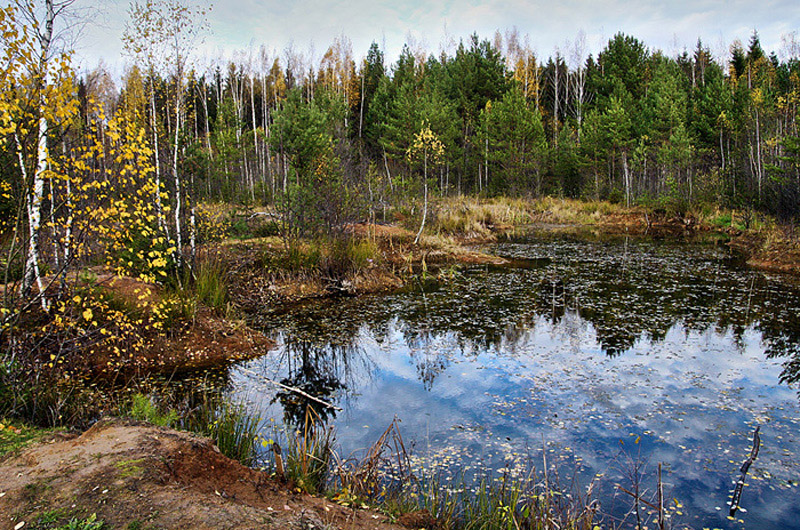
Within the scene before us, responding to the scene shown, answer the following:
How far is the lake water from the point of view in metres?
4.23

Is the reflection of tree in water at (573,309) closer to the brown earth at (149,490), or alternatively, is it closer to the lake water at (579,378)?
the lake water at (579,378)

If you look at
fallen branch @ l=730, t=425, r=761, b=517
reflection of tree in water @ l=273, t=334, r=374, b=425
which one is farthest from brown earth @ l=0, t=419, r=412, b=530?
fallen branch @ l=730, t=425, r=761, b=517

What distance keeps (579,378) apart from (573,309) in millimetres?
3669

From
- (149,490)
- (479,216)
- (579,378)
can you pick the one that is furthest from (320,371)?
(479,216)

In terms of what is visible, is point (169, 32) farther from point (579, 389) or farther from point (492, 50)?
point (492, 50)

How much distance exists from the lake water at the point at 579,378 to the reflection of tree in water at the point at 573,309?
0.16ft

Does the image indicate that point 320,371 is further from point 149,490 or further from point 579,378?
point 149,490

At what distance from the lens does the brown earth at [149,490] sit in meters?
2.74

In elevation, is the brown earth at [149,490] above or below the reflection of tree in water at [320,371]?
above

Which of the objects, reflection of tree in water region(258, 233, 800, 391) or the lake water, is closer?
the lake water

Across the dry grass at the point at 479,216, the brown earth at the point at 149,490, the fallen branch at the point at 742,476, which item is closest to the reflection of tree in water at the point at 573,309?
the fallen branch at the point at 742,476

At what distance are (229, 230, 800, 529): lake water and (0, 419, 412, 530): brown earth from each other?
1368 millimetres

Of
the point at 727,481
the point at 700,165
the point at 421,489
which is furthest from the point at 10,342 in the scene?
the point at 700,165

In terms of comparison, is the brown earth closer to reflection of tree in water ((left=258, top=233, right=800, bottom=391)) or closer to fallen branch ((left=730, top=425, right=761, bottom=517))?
fallen branch ((left=730, top=425, right=761, bottom=517))
